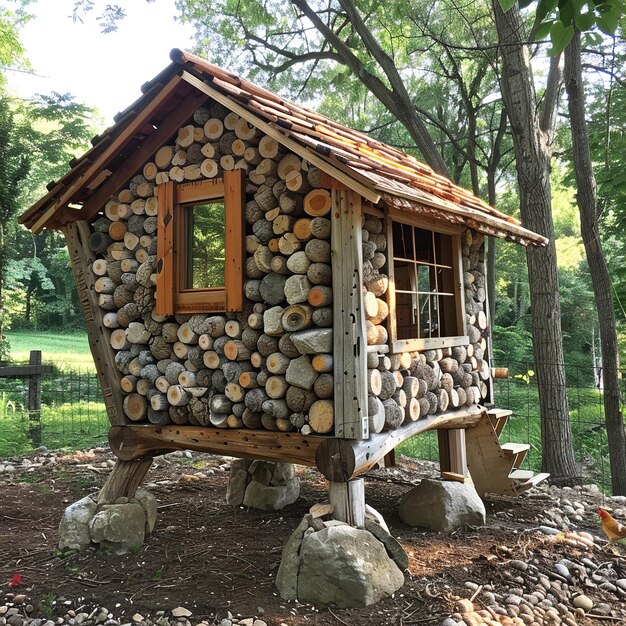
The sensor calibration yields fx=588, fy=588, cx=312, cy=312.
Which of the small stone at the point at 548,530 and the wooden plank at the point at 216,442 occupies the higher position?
the wooden plank at the point at 216,442

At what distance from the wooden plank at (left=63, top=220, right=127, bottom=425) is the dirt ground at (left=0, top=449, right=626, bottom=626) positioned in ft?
4.35

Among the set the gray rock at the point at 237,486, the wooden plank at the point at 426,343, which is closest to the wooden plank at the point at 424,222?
the wooden plank at the point at 426,343

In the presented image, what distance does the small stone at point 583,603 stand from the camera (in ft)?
13.9

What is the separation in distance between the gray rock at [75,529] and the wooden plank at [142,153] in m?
2.81

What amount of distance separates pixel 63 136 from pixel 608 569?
15799 mm

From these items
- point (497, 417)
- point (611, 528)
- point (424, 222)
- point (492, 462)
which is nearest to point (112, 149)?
point (424, 222)

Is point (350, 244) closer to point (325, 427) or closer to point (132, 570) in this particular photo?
point (325, 427)

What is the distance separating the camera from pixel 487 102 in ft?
49.7

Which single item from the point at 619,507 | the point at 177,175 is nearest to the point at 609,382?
the point at 619,507

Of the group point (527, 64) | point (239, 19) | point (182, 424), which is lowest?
point (182, 424)

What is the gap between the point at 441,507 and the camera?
19.3ft

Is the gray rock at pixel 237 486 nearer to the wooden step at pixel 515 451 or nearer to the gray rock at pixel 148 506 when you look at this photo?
the gray rock at pixel 148 506

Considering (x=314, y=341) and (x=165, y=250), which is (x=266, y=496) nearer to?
(x=314, y=341)

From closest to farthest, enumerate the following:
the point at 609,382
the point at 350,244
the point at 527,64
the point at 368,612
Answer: the point at 368,612
the point at 350,244
the point at 609,382
the point at 527,64
